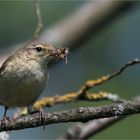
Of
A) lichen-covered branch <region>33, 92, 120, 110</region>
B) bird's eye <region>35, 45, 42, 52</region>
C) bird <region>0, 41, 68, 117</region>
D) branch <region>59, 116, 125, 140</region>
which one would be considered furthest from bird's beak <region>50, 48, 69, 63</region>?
branch <region>59, 116, 125, 140</region>

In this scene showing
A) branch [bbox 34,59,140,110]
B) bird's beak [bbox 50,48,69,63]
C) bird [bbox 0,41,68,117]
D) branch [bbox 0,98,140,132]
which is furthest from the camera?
bird's beak [bbox 50,48,69,63]

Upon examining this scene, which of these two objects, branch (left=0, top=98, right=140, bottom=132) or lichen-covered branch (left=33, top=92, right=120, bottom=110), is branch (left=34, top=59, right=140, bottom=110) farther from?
branch (left=0, top=98, right=140, bottom=132)

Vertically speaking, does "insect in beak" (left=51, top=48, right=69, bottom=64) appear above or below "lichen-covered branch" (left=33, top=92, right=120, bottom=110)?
above

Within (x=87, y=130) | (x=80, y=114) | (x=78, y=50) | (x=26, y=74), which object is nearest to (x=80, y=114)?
(x=80, y=114)

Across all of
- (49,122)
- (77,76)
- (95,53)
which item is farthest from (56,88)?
(49,122)

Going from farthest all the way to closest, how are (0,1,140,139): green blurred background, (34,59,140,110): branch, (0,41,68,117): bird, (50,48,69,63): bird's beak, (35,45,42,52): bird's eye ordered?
(0,1,140,139): green blurred background → (35,45,42,52): bird's eye → (50,48,69,63): bird's beak → (0,41,68,117): bird → (34,59,140,110): branch

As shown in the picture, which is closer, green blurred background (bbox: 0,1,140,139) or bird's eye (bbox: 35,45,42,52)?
bird's eye (bbox: 35,45,42,52)

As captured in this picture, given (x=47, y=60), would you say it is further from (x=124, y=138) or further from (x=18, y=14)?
(x=18, y=14)
